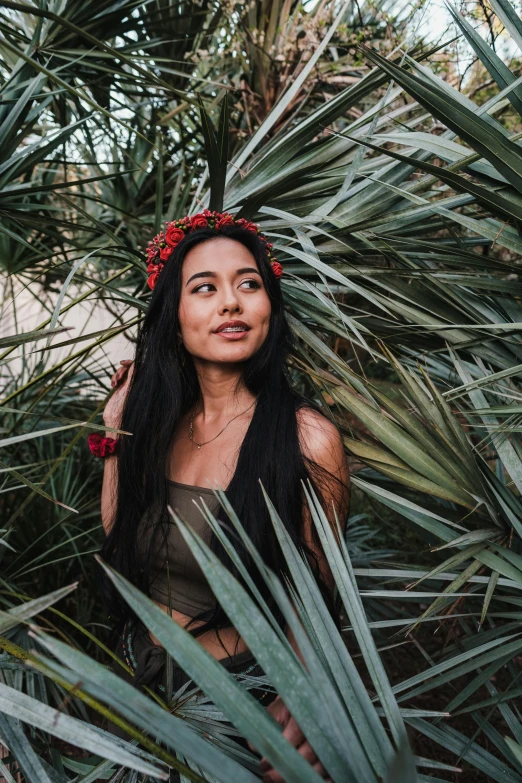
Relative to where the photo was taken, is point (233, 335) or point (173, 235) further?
point (173, 235)

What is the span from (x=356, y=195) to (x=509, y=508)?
84cm

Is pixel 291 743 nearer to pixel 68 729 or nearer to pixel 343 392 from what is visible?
pixel 68 729

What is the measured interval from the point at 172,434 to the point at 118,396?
29cm

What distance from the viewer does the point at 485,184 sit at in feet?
4.51

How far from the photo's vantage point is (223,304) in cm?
151

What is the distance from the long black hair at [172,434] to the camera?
1.46 metres

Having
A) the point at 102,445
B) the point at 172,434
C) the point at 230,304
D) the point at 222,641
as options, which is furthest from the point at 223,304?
the point at 222,641

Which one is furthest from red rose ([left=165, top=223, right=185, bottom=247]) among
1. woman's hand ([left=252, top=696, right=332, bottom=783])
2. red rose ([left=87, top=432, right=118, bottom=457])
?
woman's hand ([left=252, top=696, right=332, bottom=783])

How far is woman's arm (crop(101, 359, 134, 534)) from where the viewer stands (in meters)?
1.75

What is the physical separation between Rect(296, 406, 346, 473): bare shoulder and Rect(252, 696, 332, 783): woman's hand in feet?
1.70

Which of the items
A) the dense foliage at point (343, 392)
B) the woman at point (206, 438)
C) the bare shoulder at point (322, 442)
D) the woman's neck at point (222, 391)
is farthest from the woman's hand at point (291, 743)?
the woman's neck at point (222, 391)

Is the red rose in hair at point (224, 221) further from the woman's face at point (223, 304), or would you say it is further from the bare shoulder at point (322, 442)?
the bare shoulder at point (322, 442)

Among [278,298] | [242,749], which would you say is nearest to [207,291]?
[278,298]

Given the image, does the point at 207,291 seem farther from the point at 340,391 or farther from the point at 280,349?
the point at 340,391
